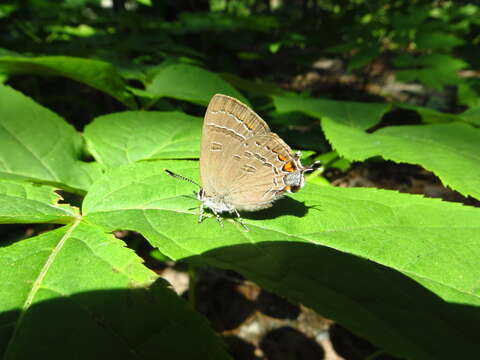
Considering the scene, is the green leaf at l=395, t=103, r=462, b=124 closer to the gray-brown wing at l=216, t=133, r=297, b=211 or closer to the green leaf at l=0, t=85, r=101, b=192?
the gray-brown wing at l=216, t=133, r=297, b=211

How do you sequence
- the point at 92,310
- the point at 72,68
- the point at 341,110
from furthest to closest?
the point at 341,110
the point at 72,68
the point at 92,310

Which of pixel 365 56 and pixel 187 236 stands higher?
pixel 365 56

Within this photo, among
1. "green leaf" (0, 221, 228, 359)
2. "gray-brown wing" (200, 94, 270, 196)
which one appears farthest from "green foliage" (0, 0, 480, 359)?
"gray-brown wing" (200, 94, 270, 196)


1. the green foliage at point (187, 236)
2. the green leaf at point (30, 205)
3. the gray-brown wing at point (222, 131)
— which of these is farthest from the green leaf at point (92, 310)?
the gray-brown wing at point (222, 131)

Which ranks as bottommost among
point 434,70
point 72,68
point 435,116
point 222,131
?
point 435,116

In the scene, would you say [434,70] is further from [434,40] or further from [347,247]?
[347,247]

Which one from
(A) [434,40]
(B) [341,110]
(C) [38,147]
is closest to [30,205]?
(C) [38,147]

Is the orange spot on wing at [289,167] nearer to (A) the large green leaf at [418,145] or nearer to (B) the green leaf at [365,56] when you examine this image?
(A) the large green leaf at [418,145]
